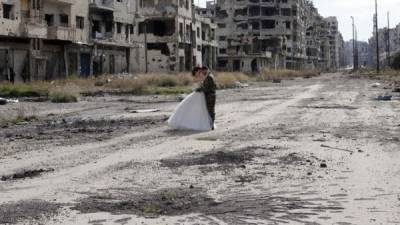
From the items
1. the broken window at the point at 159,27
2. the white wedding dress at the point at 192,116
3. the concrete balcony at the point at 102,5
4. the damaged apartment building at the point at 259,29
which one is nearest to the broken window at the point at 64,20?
the concrete balcony at the point at 102,5

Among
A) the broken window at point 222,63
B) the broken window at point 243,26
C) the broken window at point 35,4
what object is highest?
the broken window at point 243,26

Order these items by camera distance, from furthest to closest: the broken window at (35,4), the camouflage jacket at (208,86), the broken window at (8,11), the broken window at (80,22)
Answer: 1. the broken window at (80,22)
2. the broken window at (35,4)
3. the broken window at (8,11)
4. the camouflage jacket at (208,86)

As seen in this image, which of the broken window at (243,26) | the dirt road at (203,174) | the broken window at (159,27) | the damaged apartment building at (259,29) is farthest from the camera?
the broken window at (243,26)

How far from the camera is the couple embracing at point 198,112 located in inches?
663

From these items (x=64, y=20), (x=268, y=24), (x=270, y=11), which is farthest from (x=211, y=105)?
(x=270, y=11)

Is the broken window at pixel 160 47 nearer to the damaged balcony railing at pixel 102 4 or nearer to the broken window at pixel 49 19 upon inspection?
the damaged balcony railing at pixel 102 4

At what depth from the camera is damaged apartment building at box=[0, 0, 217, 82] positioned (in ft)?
160

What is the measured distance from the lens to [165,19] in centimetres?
7881

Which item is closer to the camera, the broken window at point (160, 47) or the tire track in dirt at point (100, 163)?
the tire track in dirt at point (100, 163)

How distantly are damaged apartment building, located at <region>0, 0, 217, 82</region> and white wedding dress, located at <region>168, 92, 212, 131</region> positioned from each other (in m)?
32.4

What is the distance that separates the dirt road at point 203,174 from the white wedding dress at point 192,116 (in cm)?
53

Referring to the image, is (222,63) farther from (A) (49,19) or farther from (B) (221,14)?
(A) (49,19)

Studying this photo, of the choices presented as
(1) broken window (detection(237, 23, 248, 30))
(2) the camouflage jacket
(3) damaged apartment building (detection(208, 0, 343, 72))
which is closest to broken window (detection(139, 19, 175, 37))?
(3) damaged apartment building (detection(208, 0, 343, 72))

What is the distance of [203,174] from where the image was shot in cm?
979
